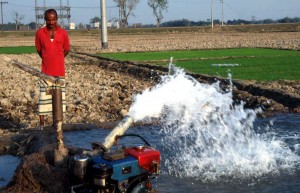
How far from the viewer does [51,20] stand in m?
6.52

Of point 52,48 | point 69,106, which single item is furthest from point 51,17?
point 69,106

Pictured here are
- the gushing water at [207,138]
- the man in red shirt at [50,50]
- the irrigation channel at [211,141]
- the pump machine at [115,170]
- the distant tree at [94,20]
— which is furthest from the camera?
the distant tree at [94,20]

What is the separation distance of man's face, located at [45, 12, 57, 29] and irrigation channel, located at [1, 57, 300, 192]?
1608mm

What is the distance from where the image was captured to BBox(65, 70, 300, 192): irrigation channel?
16.7 feet

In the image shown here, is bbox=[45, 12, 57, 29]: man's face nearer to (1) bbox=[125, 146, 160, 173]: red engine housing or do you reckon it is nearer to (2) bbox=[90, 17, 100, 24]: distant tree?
(1) bbox=[125, 146, 160, 173]: red engine housing

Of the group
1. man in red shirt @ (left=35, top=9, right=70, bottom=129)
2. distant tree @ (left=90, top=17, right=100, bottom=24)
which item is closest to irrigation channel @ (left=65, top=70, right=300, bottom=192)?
man in red shirt @ (left=35, top=9, right=70, bottom=129)

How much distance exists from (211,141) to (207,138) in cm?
19

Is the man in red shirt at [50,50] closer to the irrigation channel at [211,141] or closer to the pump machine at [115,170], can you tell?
the irrigation channel at [211,141]

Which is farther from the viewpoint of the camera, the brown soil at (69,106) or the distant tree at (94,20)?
the distant tree at (94,20)

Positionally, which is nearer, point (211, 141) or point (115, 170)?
point (115, 170)

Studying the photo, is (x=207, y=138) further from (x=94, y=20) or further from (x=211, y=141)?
(x=94, y=20)

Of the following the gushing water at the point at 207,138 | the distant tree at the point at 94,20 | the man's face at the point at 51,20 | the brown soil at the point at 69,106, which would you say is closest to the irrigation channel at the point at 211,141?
the gushing water at the point at 207,138

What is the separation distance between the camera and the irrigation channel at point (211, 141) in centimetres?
510

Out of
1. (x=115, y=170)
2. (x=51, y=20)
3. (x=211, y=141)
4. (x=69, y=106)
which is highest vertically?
(x=51, y=20)
